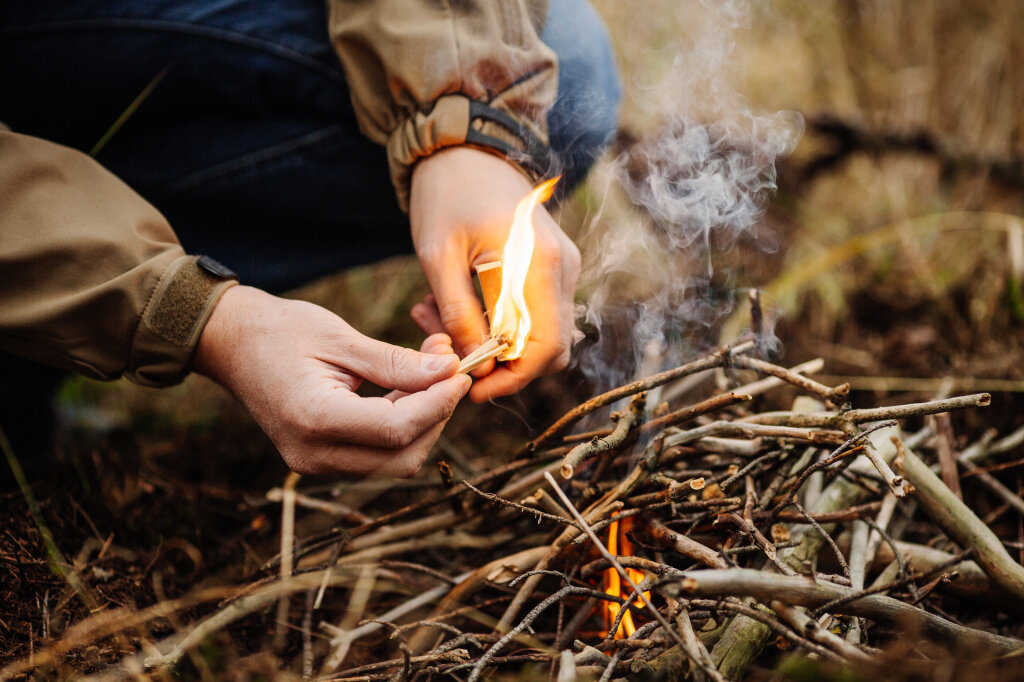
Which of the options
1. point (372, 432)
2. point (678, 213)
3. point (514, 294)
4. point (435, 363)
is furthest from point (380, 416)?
point (678, 213)

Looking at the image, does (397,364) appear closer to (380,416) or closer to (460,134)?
(380,416)

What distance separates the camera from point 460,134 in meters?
1.55

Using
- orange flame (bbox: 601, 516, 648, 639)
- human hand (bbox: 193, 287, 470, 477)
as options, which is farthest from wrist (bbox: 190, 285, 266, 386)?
orange flame (bbox: 601, 516, 648, 639)

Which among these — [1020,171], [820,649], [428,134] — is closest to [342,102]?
[428,134]

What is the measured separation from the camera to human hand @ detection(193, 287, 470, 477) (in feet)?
3.72

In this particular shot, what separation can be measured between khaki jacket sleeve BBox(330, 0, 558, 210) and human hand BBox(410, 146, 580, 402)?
0.14 metres

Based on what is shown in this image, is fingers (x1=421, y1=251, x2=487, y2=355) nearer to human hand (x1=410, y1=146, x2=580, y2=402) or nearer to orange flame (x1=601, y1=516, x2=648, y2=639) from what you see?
human hand (x1=410, y1=146, x2=580, y2=402)

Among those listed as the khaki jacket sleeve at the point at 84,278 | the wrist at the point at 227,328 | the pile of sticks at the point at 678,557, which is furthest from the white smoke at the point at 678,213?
the khaki jacket sleeve at the point at 84,278

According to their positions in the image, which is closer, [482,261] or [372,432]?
[372,432]

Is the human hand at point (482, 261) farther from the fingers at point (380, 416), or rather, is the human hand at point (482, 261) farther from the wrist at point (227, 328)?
the wrist at point (227, 328)

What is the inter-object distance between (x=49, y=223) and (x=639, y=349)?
1.66 m

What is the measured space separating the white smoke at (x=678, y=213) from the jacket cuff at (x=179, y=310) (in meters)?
1.11

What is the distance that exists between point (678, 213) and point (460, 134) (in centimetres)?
132

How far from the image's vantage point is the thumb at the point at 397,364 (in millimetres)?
1202
